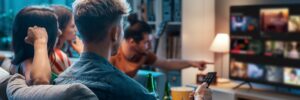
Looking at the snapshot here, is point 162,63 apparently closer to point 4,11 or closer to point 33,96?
point 33,96

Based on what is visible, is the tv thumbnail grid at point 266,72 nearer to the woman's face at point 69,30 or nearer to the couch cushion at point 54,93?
the woman's face at point 69,30

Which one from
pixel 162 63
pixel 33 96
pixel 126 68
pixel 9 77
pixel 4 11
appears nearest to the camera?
pixel 33 96

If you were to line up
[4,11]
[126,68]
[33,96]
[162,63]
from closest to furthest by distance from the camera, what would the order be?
[33,96] < [126,68] < [162,63] < [4,11]

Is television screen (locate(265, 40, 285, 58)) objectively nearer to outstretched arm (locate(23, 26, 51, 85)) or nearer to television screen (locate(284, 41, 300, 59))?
television screen (locate(284, 41, 300, 59))

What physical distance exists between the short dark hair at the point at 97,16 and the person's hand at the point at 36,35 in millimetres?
339

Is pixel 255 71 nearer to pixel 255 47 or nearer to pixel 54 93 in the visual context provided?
pixel 255 47

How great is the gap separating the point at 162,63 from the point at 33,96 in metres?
2.37

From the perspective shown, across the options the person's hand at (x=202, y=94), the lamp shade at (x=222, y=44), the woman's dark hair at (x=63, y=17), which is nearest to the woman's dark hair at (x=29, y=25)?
the woman's dark hair at (x=63, y=17)

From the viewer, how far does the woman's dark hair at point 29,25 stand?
167cm

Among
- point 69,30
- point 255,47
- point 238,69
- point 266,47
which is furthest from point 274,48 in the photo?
point 69,30

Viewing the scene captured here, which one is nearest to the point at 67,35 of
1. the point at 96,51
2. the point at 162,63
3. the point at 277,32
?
the point at 96,51

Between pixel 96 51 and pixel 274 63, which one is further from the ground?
pixel 96 51

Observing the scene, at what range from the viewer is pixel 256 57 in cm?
390

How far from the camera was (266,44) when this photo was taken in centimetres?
380
